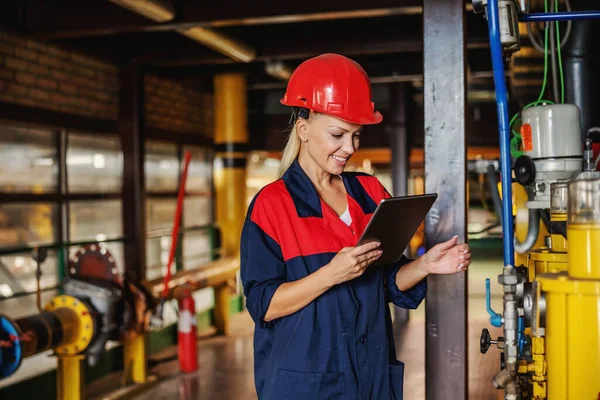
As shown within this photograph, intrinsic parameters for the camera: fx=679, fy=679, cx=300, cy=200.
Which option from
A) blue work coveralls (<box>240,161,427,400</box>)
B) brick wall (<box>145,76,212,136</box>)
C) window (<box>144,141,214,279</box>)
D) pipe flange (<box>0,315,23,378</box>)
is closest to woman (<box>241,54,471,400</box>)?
blue work coveralls (<box>240,161,427,400</box>)

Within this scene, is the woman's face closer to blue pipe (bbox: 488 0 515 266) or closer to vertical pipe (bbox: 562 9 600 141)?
blue pipe (bbox: 488 0 515 266)

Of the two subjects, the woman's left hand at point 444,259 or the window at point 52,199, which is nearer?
the woman's left hand at point 444,259

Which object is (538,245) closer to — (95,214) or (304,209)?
(304,209)

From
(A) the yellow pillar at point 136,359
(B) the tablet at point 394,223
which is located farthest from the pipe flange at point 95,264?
(B) the tablet at point 394,223

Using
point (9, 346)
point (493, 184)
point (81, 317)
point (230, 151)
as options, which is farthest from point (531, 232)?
point (230, 151)

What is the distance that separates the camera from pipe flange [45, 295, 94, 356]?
13.1 ft

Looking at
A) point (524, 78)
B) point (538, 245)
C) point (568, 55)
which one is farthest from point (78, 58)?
point (538, 245)

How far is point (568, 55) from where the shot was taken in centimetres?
339

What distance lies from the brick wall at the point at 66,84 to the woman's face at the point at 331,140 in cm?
340

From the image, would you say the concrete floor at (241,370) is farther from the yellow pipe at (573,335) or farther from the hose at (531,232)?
the yellow pipe at (573,335)

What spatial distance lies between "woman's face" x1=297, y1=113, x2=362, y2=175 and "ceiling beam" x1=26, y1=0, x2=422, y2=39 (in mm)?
2143

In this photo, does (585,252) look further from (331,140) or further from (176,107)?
(176,107)

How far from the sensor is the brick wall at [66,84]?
475 cm

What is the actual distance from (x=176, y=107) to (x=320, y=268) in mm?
5847
